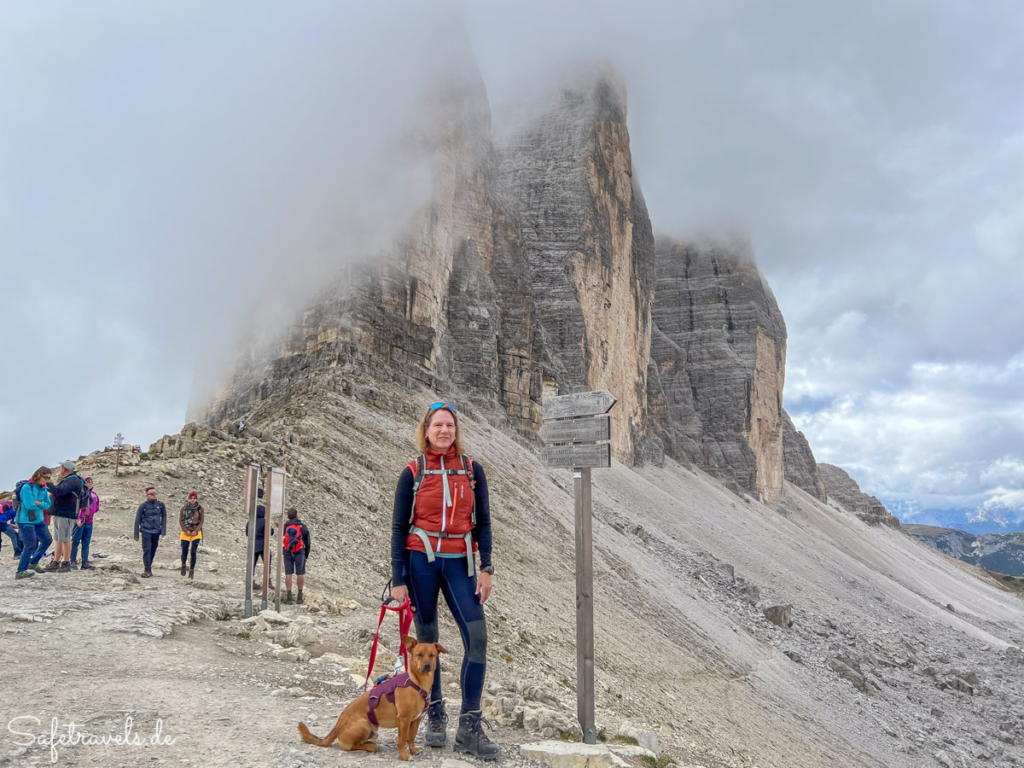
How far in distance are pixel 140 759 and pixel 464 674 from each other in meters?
1.83

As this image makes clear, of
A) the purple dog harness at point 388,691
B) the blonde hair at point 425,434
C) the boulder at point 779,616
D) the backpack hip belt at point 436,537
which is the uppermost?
the blonde hair at point 425,434

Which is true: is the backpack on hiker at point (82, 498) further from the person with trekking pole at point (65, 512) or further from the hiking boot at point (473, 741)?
the hiking boot at point (473, 741)

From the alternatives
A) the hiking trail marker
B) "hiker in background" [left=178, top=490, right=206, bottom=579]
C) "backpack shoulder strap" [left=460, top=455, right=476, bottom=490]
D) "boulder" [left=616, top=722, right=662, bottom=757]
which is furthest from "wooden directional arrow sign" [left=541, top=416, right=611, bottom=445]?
"hiker in background" [left=178, top=490, right=206, bottom=579]

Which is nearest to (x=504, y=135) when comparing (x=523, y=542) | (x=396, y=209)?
(x=396, y=209)

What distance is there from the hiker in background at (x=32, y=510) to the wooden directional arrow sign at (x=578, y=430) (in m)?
7.97

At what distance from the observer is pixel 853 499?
106 m

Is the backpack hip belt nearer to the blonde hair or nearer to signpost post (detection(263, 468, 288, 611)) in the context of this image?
the blonde hair

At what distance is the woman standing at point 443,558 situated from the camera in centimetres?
423

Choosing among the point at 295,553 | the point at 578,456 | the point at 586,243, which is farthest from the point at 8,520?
the point at 586,243

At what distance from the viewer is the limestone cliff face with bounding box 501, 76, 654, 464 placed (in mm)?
54125

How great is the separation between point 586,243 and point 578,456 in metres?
52.0

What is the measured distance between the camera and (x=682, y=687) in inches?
561

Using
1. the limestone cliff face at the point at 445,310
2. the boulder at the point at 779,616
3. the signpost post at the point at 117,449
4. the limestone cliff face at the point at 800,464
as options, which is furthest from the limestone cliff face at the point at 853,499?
the signpost post at the point at 117,449

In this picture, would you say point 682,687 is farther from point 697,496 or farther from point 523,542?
point 697,496
